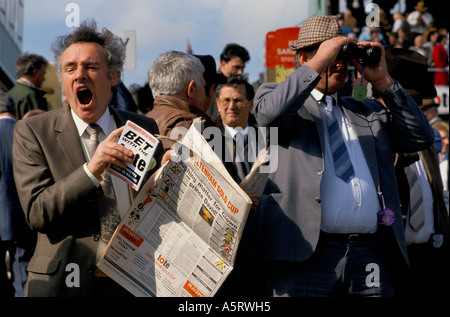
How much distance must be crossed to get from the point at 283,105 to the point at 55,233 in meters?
1.31

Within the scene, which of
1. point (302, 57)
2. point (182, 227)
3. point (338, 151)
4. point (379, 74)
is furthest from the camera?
point (302, 57)

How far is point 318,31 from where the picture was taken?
4027mm

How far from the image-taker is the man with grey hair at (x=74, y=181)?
3.20m

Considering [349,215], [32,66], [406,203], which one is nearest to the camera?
[349,215]

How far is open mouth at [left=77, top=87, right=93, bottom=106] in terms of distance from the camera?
3500 mm

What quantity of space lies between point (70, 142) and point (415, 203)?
10.5 ft

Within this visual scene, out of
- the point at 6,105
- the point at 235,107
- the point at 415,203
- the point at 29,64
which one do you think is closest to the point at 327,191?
the point at 415,203

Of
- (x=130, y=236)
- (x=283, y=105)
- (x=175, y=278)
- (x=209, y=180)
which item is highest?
(x=283, y=105)

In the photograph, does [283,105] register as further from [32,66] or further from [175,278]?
[32,66]

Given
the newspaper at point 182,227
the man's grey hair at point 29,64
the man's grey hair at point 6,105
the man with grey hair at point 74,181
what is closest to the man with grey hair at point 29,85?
the man's grey hair at point 29,64

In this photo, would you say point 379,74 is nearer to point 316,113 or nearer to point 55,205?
point 316,113

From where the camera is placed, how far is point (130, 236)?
10.8 ft

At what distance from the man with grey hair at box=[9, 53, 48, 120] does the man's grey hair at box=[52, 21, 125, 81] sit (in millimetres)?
4970
